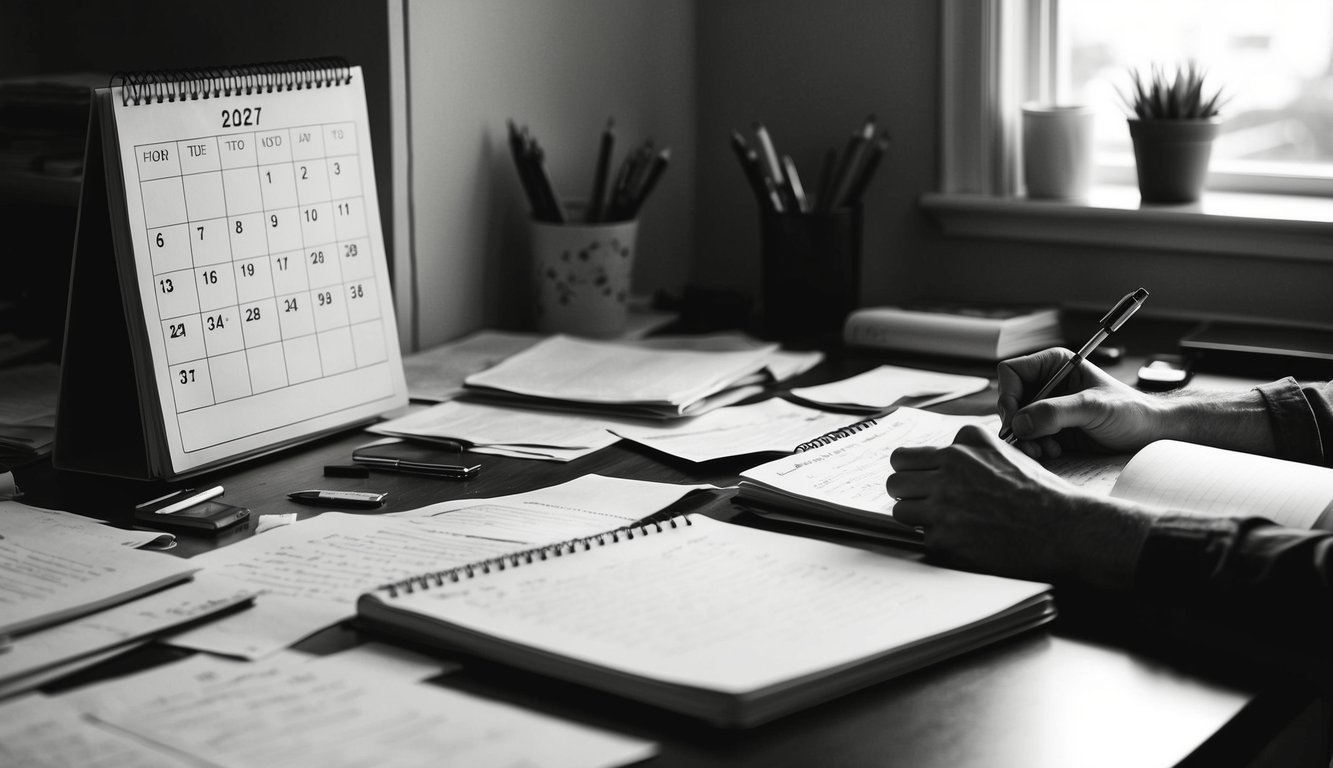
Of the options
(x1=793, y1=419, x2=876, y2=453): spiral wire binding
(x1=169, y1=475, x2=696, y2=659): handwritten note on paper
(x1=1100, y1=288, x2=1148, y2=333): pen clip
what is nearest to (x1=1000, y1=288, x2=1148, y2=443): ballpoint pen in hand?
(x1=1100, y1=288, x2=1148, y2=333): pen clip

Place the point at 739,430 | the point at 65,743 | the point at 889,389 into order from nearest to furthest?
the point at 65,743 < the point at 739,430 < the point at 889,389

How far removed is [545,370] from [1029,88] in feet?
2.72

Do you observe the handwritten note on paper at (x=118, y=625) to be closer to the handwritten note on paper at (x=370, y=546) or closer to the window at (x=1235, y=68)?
the handwritten note on paper at (x=370, y=546)

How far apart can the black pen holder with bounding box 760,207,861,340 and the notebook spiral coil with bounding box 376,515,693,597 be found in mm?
783

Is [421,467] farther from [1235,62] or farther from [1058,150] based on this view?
[1235,62]

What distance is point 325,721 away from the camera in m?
0.73

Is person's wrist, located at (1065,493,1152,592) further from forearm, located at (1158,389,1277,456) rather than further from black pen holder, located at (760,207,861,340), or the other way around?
black pen holder, located at (760,207,861,340)

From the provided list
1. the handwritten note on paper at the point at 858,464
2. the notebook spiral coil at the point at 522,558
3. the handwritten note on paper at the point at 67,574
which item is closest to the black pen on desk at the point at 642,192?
the handwritten note on paper at the point at 858,464

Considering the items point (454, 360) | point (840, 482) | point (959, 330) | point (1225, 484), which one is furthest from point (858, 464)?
point (454, 360)

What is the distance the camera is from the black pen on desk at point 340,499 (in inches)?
44.6

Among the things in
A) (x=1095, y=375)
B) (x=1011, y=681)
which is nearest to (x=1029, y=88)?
(x=1095, y=375)

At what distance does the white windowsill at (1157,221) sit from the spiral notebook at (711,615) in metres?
0.93

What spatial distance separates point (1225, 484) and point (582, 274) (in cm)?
94

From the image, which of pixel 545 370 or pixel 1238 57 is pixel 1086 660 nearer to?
pixel 545 370
